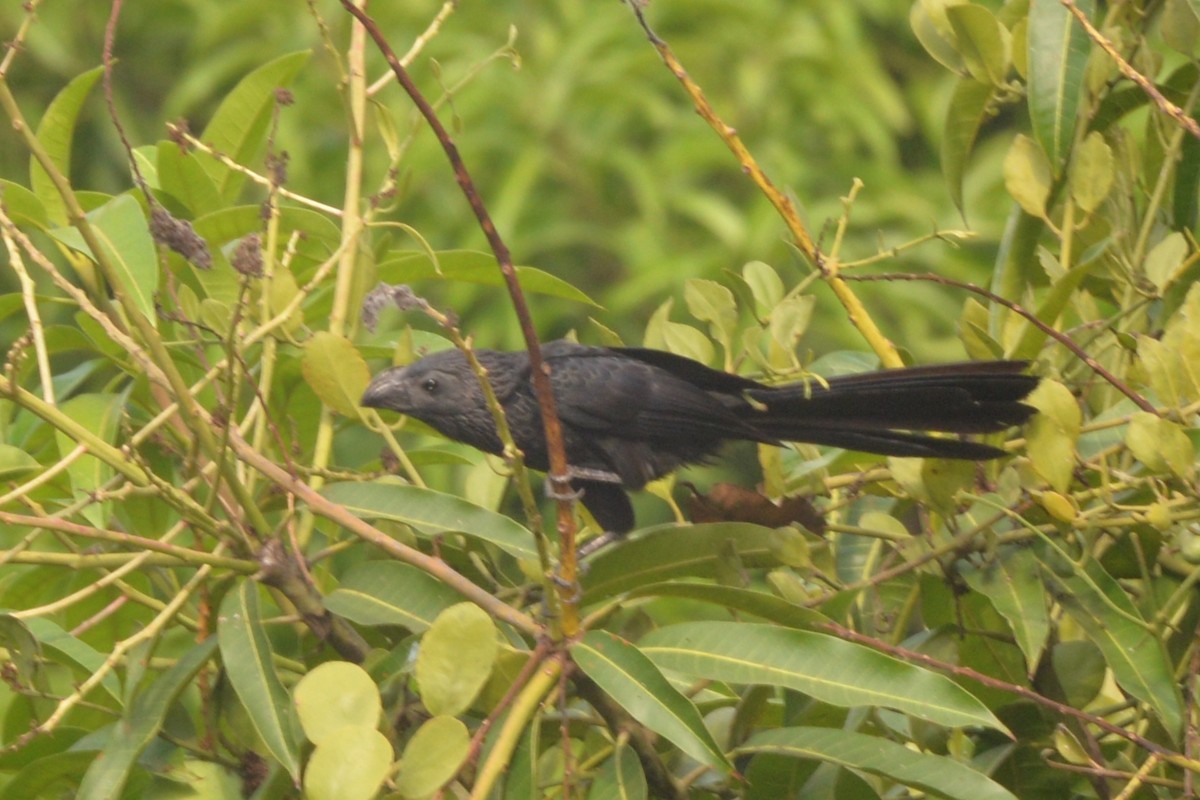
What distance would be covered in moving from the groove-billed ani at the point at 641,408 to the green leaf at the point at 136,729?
1.87 feet

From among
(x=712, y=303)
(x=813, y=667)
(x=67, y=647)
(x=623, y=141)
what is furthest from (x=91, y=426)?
(x=623, y=141)

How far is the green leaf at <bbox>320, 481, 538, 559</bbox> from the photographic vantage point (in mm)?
1474

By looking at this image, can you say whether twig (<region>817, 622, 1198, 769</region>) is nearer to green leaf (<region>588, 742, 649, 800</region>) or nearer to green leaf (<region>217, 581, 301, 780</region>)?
green leaf (<region>588, 742, 649, 800</region>)

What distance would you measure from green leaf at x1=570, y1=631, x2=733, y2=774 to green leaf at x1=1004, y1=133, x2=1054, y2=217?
0.74 meters

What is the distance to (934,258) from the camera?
16.9 ft

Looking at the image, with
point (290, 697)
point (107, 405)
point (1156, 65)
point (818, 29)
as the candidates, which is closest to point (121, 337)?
point (107, 405)

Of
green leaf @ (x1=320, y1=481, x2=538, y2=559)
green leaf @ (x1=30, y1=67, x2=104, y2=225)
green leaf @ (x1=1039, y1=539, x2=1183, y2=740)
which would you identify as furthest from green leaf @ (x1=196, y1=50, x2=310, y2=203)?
green leaf @ (x1=1039, y1=539, x2=1183, y2=740)

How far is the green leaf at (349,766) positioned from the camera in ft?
3.56

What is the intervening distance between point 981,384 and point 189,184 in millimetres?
999

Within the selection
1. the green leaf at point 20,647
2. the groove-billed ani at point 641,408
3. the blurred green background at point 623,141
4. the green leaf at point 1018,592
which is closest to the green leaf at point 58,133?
the groove-billed ani at point 641,408

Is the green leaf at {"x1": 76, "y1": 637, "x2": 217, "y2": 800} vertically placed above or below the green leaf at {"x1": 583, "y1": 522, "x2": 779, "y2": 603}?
below

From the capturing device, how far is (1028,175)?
1647 mm

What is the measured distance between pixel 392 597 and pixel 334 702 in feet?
0.86

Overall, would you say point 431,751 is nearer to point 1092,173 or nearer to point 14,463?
point 14,463
